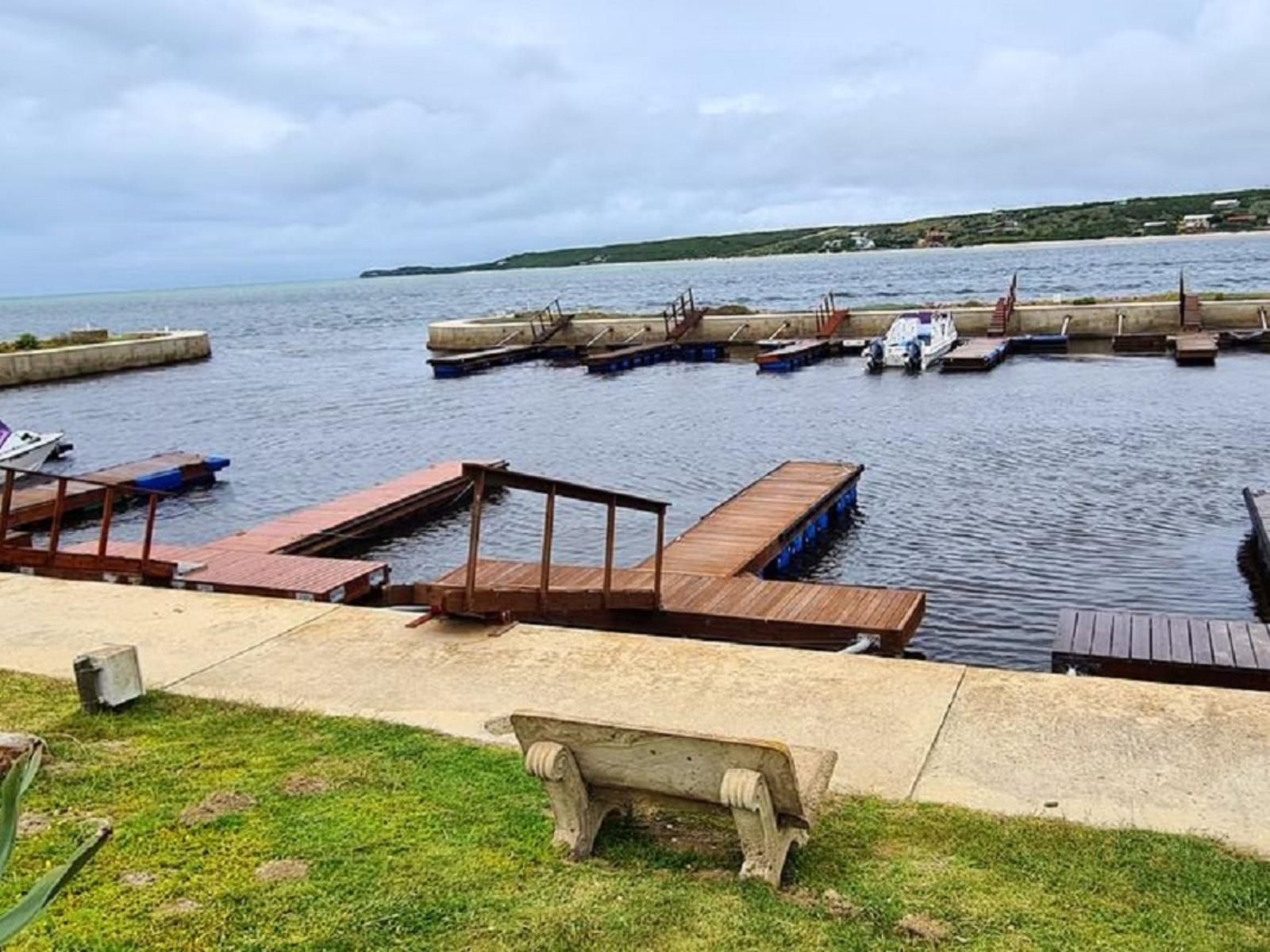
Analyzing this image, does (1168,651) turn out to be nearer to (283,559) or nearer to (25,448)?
(283,559)

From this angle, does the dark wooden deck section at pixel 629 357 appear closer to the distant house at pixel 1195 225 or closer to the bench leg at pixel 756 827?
the bench leg at pixel 756 827

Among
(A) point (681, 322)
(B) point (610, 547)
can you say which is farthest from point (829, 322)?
(B) point (610, 547)

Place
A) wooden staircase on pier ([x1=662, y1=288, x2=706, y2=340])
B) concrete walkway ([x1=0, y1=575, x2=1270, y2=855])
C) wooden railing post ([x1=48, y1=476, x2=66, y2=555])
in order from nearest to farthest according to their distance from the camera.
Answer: concrete walkway ([x1=0, y1=575, x2=1270, y2=855]) < wooden railing post ([x1=48, y1=476, x2=66, y2=555]) < wooden staircase on pier ([x1=662, y1=288, x2=706, y2=340])

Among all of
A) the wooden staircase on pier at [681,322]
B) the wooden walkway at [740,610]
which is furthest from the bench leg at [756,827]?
the wooden staircase on pier at [681,322]

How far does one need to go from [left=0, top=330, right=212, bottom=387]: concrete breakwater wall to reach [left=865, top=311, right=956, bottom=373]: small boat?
3032cm

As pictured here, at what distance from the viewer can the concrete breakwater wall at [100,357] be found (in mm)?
40969

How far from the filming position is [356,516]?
15.7 meters

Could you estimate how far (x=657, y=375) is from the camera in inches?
1474

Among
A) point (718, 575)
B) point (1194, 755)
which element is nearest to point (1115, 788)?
point (1194, 755)

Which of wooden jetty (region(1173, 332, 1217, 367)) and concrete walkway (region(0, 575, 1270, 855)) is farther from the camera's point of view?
wooden jetty (region(1173, 332, 1217, 367))

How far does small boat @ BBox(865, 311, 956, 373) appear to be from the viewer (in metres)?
34.4

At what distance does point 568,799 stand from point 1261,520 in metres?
11.6

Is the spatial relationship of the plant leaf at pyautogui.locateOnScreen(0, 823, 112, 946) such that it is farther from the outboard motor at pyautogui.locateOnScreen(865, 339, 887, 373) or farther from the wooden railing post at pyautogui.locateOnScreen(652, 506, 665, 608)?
the outboard motor at pyautogui.locateOnScreen(865, 339, 887, 373)

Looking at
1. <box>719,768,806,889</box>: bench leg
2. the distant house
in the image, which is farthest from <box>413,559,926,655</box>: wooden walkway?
the distant house
